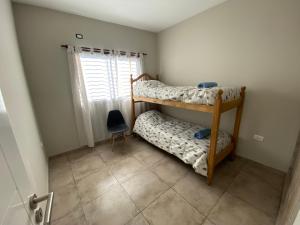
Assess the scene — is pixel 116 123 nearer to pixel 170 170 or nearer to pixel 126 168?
pixel 126 168

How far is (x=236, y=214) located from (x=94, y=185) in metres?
1.77

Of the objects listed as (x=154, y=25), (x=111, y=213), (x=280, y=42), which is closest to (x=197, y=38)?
(x=154, y=25)

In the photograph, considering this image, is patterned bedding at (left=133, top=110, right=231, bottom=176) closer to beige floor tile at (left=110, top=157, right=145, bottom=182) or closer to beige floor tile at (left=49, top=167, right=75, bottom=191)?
beige floor tile at (left=110, top=157, right=145, bottom=182)

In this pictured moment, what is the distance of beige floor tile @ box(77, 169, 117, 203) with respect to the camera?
1704 millimetres

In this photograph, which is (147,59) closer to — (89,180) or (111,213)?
(89,180)

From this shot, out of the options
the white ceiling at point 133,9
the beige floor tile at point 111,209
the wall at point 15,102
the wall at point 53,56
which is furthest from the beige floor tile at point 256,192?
the wall at point 53,56

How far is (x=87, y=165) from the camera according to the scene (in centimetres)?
230

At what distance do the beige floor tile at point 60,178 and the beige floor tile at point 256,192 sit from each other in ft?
7.43

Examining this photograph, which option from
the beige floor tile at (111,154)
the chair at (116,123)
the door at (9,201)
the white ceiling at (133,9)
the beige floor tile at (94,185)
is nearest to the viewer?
the door at (9,201)

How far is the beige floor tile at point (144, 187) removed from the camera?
5.28ft

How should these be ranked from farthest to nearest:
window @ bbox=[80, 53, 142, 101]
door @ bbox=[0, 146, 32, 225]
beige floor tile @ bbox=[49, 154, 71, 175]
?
window @ bbox=[80, 53, 142, 101]
beige floor tile @ bbox=[49, 154, 71, 175]
door @ bbox=[0, 146, 32, 225]

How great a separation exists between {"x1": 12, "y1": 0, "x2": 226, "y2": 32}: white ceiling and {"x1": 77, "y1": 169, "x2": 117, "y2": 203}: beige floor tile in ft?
8.79

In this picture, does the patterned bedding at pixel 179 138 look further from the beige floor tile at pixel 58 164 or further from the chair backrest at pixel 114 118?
the beige floor tile at pixel 58 164

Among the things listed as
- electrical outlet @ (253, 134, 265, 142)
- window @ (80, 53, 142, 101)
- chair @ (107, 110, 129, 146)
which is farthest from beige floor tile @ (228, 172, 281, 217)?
window @ (80, 53, 142, 101)
